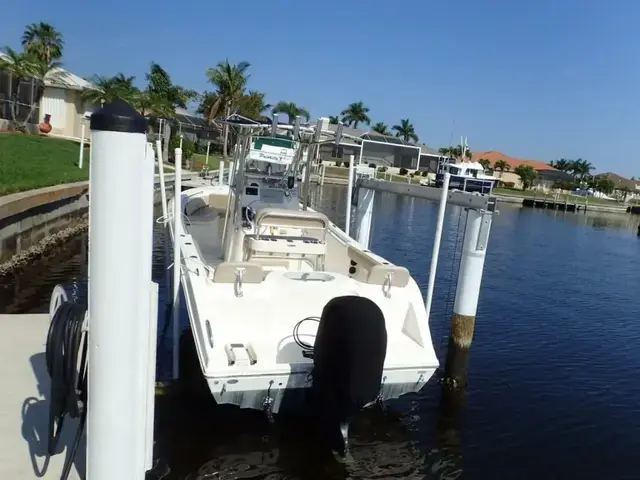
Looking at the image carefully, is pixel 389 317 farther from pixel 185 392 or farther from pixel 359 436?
pixel 185 392

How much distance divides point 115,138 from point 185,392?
532 centimetres

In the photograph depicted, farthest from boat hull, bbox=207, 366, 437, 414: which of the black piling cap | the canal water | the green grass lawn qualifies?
the green grass lawn

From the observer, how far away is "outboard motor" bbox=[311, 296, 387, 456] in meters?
5.01

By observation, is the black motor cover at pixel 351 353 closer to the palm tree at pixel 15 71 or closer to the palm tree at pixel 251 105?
the palm tree at pixel 15 71

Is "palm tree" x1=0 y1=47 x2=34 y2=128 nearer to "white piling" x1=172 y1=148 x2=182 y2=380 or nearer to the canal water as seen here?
the canal water

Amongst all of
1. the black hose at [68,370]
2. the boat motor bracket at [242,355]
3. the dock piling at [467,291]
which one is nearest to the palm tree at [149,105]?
the dock piling at [467,291]

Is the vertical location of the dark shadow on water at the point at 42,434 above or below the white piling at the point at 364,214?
below

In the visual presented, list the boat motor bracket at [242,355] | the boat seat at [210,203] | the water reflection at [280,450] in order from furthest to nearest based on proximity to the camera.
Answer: the boat seat at [210,203] → the water reflection at [280,450] → the boat motor bracket at [242,355]

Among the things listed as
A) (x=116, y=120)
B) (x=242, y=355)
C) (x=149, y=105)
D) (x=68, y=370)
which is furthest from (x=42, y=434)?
(x=149, y=105)

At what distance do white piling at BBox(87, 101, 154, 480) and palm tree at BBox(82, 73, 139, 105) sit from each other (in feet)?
117

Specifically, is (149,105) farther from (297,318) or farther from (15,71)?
(297,318)

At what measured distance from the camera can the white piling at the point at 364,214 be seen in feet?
39.8

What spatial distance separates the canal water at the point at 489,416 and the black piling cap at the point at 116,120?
4.22 m

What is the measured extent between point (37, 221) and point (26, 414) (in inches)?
413
